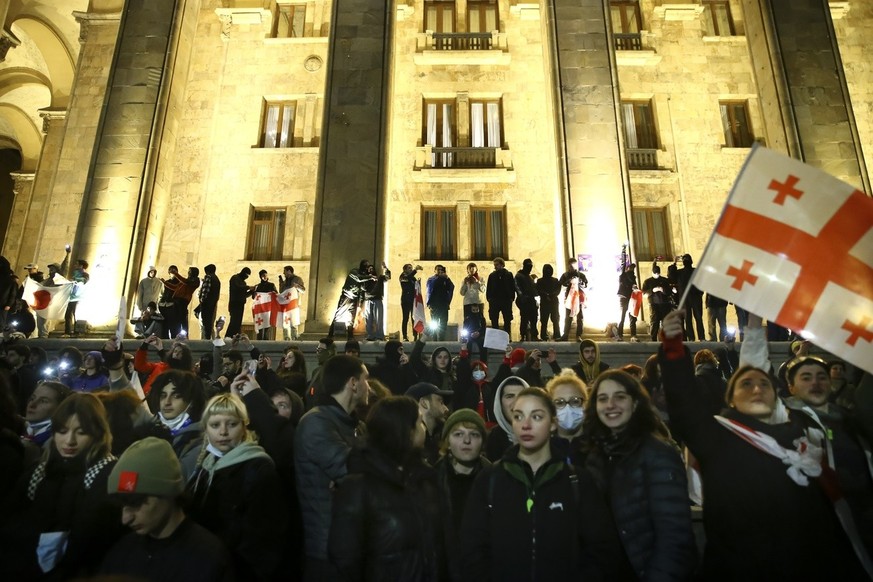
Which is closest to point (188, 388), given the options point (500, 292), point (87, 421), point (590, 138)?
point (87, 421)

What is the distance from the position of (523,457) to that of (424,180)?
55.0 ft

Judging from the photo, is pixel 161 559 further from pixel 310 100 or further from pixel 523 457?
pixel 310 100

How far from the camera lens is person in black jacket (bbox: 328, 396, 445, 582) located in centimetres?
290

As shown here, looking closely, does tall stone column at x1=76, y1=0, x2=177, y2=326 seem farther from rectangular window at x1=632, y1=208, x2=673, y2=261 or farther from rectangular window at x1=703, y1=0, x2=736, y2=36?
rectangular window at x1=703, y1=0, x2=736, y2=36

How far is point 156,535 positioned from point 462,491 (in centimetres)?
175

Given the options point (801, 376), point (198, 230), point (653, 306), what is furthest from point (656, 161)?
point (801, 376)

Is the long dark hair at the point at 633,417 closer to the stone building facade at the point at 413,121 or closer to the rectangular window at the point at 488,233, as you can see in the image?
the stone building facade at the point at 413,121

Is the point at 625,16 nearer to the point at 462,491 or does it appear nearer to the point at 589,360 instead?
the point at 589,360

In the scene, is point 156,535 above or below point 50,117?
below

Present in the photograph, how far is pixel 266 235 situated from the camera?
761 inches

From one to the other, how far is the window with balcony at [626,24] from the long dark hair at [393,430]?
20345mm

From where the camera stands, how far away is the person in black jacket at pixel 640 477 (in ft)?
9.39

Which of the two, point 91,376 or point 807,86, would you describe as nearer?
point 91,376

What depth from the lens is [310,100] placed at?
66.7 ft
